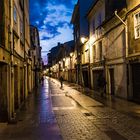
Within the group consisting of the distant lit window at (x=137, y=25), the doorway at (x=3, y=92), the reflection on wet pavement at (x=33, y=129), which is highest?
the distant lit window at (x=137, y=25)

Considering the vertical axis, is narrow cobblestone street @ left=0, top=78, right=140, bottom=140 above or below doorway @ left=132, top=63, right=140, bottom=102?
below

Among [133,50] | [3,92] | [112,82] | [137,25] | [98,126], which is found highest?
[137,25]

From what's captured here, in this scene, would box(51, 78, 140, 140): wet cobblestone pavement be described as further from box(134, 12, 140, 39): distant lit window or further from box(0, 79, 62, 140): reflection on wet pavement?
box(134, 12, 140, 39): distant lit window

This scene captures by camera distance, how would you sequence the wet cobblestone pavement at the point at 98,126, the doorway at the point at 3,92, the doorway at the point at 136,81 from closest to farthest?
the wet cobblestone pavement at the point at 98,126 < the doorway at the point at 3,92 < the doorway at the point at 136,81

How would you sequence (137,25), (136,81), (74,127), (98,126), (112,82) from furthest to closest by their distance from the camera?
(112,82) → (136,81) → (137,25) → (98,126) → (74,127)

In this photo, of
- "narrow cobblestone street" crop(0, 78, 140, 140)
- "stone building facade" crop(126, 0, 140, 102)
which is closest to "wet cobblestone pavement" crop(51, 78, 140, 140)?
"narrow cobblestone street" crop(0, 78, 140, 140)

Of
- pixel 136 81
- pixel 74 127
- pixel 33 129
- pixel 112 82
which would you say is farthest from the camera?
pixel 112 82

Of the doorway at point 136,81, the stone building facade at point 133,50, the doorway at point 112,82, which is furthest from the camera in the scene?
the doorway at point 112,82

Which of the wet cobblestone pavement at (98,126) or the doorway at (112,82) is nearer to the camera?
the wet cobblestone pavement at (98,126)

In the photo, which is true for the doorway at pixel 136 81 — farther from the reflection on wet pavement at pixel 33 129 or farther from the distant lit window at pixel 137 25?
the reflection on wet pavement at pixel 33 129

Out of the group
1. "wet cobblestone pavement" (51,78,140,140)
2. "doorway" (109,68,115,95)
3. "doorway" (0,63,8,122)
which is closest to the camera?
"wet cobblestone pavement" (51,78,140,140)

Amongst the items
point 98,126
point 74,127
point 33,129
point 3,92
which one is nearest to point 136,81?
point 98,126

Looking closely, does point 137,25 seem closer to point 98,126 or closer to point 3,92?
point 98,126

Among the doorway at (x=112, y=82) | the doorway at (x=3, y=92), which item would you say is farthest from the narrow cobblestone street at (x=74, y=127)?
the doorway at (x=112, y=82)
